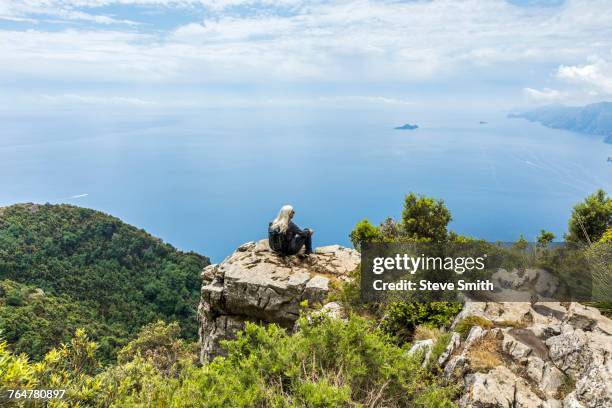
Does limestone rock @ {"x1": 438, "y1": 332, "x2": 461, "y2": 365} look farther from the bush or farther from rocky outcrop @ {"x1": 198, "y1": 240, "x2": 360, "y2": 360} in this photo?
rocky outcrop @ {"x1": 198, "y1": 240, "x2": 360, "y2": 360}

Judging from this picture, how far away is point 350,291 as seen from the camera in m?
10.0

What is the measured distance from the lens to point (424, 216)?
13672 millimetres

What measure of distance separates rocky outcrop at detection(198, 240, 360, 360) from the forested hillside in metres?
21.8

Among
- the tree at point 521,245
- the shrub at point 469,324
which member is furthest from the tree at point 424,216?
the shrub at point 469,324

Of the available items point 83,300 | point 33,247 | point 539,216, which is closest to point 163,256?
point 83,300

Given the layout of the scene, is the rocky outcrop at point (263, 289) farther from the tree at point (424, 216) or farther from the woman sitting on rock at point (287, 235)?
the tree at point (424, 216)

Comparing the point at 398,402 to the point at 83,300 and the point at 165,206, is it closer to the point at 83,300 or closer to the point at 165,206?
the point at 83,300

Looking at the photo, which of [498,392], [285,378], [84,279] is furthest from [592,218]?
[84,279]

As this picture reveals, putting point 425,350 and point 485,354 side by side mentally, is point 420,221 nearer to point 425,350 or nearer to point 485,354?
point 425,350

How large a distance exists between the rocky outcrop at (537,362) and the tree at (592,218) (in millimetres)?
10437

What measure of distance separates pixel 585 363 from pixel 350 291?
537 cm

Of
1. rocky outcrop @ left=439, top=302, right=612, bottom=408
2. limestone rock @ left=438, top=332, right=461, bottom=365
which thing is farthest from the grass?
limestone rock @ left=438, top=332, right=461, bottom=365

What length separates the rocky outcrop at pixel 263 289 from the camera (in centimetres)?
1157

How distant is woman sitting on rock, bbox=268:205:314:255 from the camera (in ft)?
41.4
